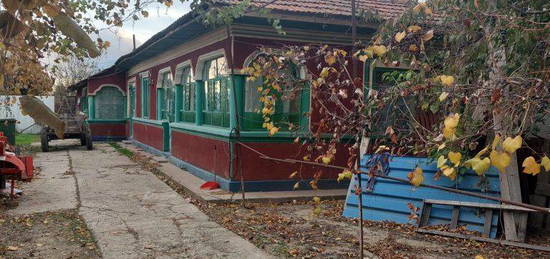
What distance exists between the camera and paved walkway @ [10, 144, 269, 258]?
217 inches

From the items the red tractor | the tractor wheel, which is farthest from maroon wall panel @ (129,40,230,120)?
the red tractor

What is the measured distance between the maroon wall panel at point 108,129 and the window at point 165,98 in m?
7.80

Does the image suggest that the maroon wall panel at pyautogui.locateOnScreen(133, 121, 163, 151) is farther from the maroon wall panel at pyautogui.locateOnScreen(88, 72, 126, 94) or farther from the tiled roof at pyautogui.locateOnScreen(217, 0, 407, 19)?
the tiled roof at pyautogui.locateOnScreen(217, 0, 407, 19)

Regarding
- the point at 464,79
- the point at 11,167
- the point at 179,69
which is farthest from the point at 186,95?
the point at 464,79

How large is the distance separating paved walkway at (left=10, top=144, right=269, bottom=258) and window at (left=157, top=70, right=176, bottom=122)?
2350 millimetres

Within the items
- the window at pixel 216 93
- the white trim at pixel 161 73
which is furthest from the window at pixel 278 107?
the white trim at pixel 161 73

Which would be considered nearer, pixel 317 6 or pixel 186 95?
pixel 317 6

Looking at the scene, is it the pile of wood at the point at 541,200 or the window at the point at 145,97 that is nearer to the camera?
→ the pile of wood at the point at 541,200

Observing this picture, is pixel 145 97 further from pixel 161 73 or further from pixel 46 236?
pixel 46 236

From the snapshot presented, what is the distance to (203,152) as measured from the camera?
1059 centimetres

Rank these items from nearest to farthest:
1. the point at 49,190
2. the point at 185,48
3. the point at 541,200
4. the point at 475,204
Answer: the point at 475,204 → the point at 541,200 → the point at 49,190 → the point at 185,48

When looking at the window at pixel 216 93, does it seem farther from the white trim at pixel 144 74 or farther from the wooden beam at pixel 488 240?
the white trim at pixel 144 74

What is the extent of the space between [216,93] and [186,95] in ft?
8.08

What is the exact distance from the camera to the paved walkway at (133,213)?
5.50 meters
